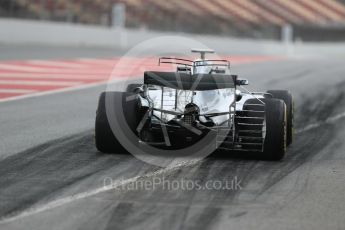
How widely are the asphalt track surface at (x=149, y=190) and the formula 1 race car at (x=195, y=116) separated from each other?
21 centimetres

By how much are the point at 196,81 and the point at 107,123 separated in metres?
0.99

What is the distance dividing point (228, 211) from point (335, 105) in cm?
845

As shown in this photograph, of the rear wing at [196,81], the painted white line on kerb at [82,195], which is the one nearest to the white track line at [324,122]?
the rear wing at [196,81]

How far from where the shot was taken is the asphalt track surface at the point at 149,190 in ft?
17.5

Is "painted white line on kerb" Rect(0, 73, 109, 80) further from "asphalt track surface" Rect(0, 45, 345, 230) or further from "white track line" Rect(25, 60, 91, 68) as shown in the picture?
"asphalt track surface" Rect(0, 45, 345, 230)

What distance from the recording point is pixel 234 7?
47344 mm

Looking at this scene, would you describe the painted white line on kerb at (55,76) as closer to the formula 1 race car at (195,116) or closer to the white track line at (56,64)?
the white track line at (56,64)

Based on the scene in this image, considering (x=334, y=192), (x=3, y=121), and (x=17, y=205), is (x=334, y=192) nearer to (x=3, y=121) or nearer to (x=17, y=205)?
(x=17, y=205)

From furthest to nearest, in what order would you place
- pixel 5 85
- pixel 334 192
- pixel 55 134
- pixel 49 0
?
pixel 49 0, pixel 5 85, pixel 55 134, pixel 334 192

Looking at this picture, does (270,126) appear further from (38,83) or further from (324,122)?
(38,83)

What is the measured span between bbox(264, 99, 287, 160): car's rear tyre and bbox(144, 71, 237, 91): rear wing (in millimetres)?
503

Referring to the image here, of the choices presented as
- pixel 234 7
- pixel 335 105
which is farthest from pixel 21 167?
pixel 234 7

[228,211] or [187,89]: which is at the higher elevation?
[187,89]

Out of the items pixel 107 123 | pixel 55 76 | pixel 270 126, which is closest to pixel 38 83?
pixel 55 76
